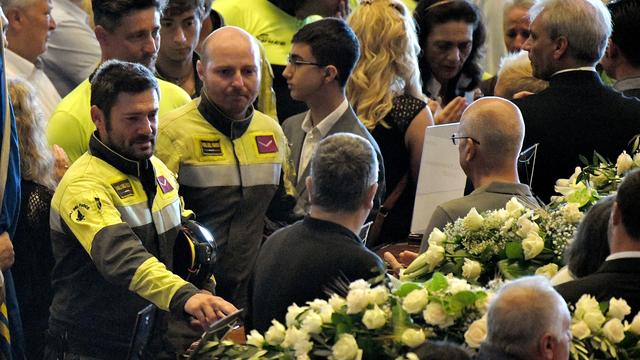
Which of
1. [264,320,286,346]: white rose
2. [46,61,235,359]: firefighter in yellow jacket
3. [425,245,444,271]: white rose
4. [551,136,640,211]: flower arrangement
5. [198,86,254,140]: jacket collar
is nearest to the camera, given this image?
[264,320,286,346]: white rose

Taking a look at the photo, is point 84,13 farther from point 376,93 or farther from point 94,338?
point 94,338

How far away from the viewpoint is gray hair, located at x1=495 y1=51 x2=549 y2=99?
7.36 meters

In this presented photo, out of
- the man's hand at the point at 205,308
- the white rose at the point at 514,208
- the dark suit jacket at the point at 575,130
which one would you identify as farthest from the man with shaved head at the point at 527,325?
the dark suit jacket at the point at 575,130

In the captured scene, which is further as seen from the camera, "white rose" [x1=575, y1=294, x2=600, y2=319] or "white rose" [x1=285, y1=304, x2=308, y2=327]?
"white rose" [x1=285, y1=304, x2=308, y2=327]

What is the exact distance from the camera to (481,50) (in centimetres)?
811

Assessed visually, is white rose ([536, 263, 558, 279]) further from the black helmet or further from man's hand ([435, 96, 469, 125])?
man's hand ([435, 96, 469, 125])

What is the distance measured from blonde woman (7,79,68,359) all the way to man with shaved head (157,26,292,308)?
48 centimetres

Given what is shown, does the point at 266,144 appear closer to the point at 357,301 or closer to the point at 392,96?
the point at 392,96

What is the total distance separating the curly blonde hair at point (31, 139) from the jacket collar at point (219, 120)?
670mm

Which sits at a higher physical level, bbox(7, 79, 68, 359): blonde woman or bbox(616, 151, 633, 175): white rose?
bbox(616, 151, 633, 175): white rose

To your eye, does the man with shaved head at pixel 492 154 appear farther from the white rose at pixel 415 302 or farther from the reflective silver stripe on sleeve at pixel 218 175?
the white rose at pixel 415 302

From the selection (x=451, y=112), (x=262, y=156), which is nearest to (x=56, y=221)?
(x=262, y=156)

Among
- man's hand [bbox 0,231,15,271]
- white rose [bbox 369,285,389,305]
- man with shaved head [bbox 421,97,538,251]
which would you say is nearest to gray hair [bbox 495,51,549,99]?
man with shaved head [bbox 421,97,538,251]

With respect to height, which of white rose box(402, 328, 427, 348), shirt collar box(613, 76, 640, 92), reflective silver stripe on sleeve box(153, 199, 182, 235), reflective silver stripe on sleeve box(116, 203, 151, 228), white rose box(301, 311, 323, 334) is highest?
shirt collar box(613, 76, 640, 92)
